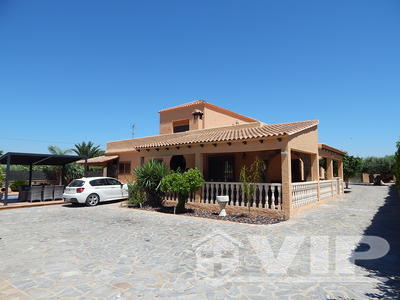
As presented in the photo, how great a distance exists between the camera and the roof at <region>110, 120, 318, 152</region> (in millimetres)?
10109

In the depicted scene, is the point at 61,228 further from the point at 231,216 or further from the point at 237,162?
the point at 237,162

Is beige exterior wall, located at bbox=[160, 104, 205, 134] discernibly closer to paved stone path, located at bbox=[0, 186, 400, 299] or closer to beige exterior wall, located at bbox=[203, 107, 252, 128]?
beige exterior wall, located at bbox=[203, 107, 252, 128]

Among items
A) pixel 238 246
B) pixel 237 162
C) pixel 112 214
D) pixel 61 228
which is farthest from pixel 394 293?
pixel 237 162

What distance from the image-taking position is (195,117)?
18.4 m

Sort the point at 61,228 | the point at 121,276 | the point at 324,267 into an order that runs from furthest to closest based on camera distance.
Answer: the point at 61,228, the point at 324,267, the point at 121,276

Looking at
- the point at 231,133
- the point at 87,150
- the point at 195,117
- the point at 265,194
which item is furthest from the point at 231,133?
the point at 87,150

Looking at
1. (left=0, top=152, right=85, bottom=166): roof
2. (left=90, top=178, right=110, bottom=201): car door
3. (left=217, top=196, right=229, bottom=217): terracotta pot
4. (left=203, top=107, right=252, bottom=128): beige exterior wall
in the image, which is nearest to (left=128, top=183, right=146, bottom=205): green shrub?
(left=90, top=178, right=110, bottom=201): car door

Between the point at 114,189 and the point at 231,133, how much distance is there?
778cm

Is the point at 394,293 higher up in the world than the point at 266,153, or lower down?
lower down

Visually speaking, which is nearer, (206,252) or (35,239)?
(206,252)

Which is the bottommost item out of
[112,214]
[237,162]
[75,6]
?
[112,214]

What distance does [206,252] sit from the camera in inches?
215

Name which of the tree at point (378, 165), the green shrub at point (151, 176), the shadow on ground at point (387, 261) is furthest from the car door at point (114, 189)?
the tree at point (378, 165)

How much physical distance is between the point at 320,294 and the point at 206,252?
8.20 feet
